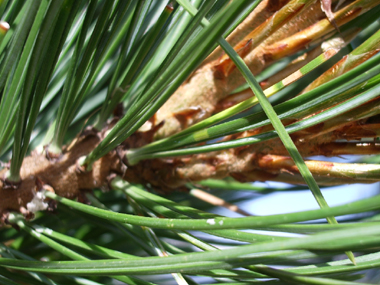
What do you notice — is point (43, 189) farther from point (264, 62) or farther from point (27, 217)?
point (264, 62)

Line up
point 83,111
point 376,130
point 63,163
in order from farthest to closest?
point 83,111 → point 63,163 → point 376,130

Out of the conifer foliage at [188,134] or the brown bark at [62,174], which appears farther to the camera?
the brown bark at [62,174]

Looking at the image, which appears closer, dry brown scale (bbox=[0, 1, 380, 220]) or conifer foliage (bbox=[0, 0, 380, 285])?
conifer foliage (bbox=[0, 0, 380, 285])

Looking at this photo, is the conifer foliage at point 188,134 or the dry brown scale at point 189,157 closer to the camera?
the conifer foliage at point 188,134

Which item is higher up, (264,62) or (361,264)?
(264,62)

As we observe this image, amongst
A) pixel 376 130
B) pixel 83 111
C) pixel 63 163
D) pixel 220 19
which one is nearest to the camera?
pixel 220 19

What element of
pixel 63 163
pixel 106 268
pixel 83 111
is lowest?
pixel 106 268

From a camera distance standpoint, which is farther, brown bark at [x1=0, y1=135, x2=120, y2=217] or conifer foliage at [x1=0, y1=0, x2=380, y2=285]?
brown bark at [x1=0, y1=135, x2=120, y2=217]

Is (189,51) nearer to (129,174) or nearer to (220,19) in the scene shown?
(220,19)

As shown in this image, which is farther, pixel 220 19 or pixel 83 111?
pixel 83 111

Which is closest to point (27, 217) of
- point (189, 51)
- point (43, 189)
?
point (43, 189)

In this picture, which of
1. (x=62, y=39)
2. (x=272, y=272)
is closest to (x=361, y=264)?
(x=272, y=272)
